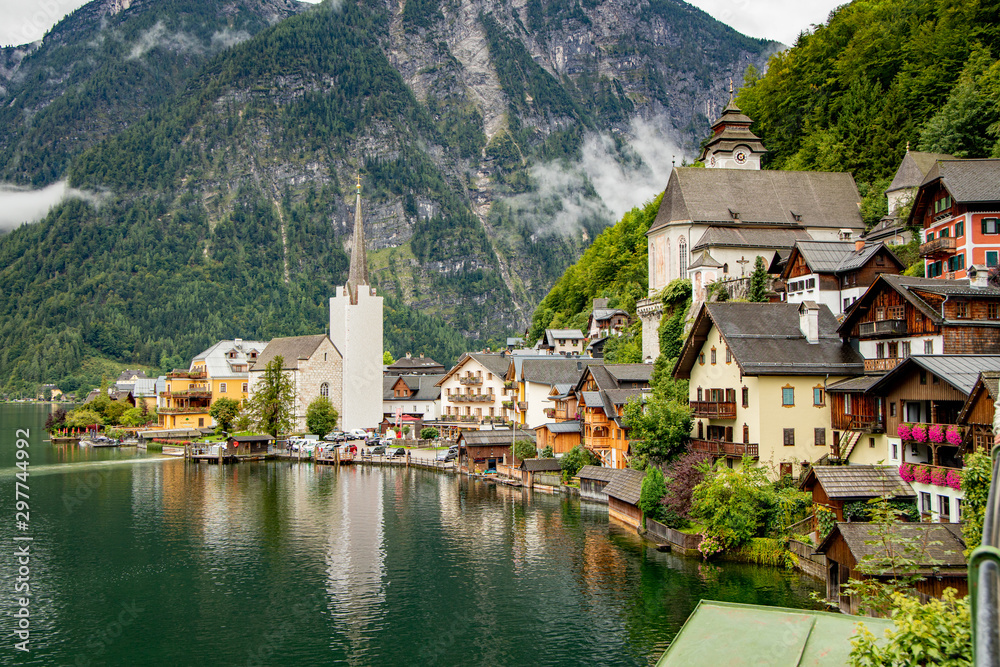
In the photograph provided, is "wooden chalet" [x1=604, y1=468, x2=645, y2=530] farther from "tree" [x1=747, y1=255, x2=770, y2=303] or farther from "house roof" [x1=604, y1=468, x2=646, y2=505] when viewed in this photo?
"tree" [x1=747, y1=255, x2=770, y2=303]

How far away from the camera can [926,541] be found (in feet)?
81.1

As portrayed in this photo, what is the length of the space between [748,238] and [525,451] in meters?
25.1

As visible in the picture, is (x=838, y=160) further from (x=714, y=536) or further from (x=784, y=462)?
(x=714, y=536)

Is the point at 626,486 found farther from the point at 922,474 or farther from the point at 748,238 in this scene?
the point at 748,238

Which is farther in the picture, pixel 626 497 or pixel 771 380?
pixel 626 497

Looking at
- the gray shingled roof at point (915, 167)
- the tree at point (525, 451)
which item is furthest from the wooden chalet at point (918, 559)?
the tree at point (525, 451)

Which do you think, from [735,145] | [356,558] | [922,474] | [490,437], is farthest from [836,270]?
[735,145]

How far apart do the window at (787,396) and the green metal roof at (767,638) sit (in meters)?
25.2

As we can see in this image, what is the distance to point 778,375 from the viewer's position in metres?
38.8

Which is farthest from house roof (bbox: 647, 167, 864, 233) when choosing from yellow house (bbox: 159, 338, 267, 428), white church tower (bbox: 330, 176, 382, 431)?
yellow house (bbox: 159, 338, 267, 428)

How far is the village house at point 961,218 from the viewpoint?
1623 inches

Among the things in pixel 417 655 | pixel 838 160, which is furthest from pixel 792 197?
pixel 417 655

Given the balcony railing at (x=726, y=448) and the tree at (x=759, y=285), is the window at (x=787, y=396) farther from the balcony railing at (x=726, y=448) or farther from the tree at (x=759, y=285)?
the tree at (x=759, y=285)

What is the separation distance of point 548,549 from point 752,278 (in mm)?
25394
